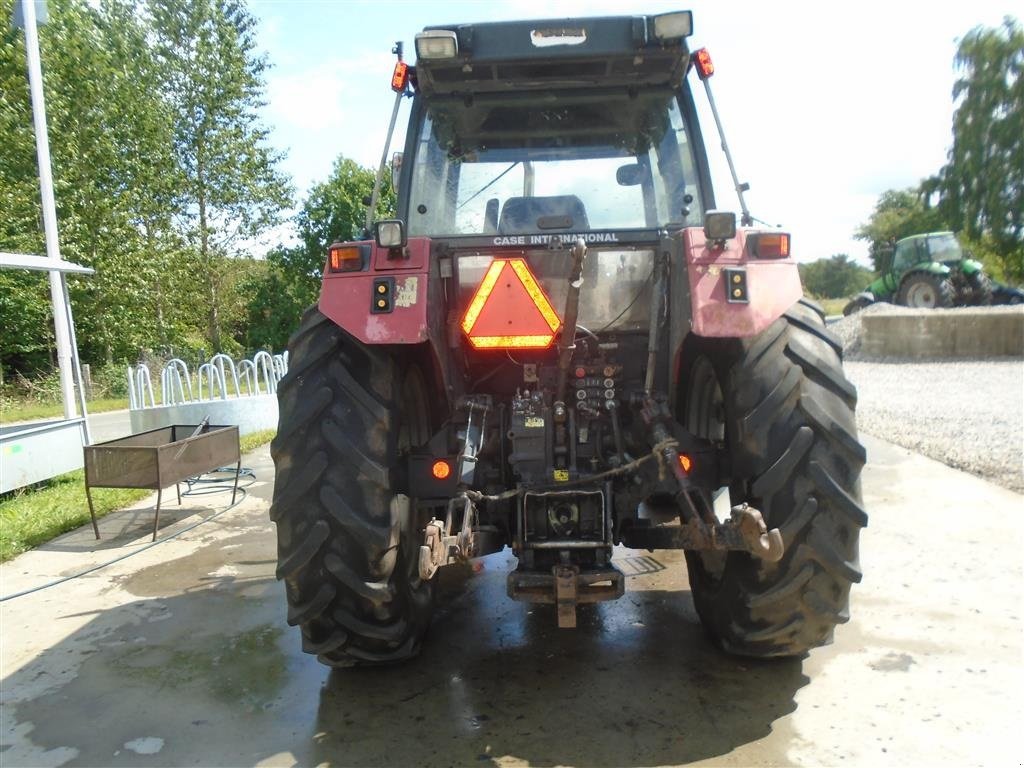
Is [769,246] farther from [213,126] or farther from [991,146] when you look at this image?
[991,146]

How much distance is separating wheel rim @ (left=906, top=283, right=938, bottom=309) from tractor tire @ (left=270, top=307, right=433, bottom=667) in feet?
68.8

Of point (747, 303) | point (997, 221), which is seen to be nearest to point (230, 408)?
point (747, 303)

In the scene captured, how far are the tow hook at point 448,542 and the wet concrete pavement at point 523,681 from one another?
672 mm

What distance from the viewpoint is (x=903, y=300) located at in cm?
2119

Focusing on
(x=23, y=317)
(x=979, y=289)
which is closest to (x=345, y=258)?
(x=23, y=317)

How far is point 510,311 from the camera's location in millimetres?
2900

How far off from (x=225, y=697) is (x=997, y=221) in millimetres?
36769

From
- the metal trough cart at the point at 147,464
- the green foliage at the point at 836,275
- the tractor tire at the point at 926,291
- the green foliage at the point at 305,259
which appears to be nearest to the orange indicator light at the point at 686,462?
the metal trough cart at the point at 147,464

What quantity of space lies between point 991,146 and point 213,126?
29.9 m

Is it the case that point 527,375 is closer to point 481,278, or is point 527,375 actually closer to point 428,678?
point 481,278

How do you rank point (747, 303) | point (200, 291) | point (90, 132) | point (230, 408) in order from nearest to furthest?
point (747, 303), point (230, 408), point (90, 132), point (200, 291)

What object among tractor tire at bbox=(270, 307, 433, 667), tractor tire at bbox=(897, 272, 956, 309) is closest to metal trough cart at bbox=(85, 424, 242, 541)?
tractor tire at bbox=(270, 307, 433, 667)

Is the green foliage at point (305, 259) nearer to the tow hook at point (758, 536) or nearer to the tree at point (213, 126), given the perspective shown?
the tree at point (213, 126)

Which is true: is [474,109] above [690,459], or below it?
above
